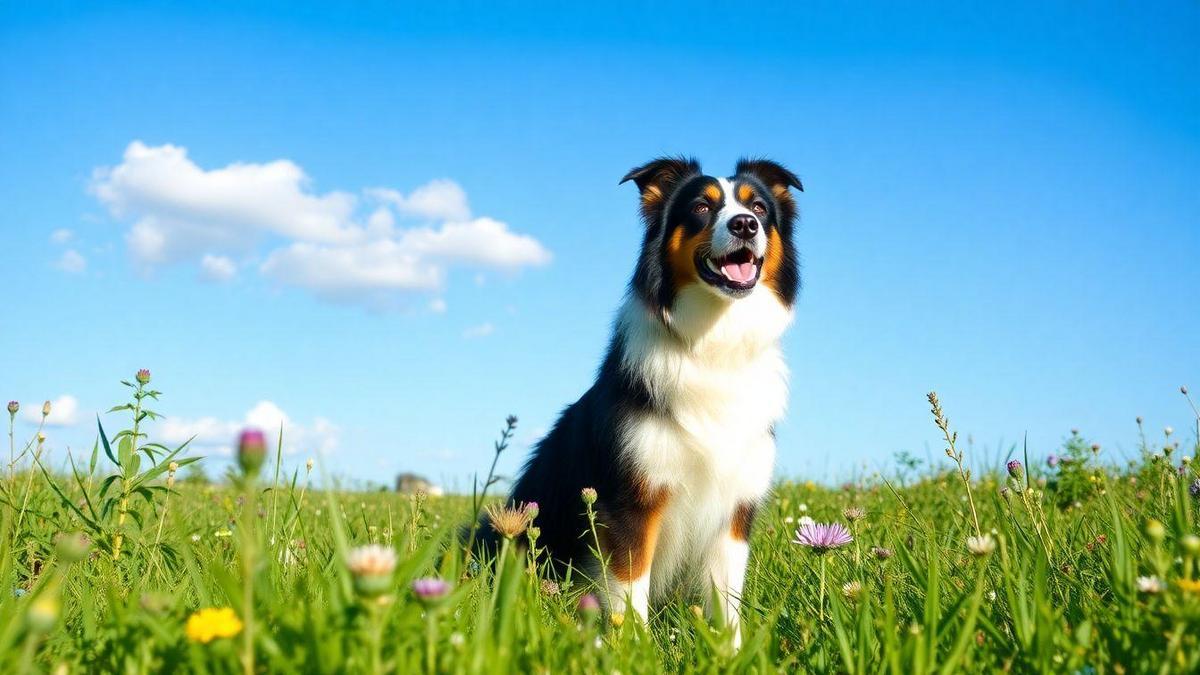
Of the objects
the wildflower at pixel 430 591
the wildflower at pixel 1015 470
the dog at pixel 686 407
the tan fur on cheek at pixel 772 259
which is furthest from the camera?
the tan fur on cheek at pixel 772 259

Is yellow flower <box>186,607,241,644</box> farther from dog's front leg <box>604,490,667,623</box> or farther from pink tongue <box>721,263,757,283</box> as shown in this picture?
pink tongue <box>721,263,757,283</box>

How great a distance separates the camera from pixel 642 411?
426cm

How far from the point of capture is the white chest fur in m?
4.25

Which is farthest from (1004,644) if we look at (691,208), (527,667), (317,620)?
(691,208)

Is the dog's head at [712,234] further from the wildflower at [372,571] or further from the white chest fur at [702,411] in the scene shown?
the wildflower at [372,571]

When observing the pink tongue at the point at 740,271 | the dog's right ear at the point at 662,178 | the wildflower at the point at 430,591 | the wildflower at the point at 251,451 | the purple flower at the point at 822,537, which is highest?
the dog's right ear at the point at 662,178

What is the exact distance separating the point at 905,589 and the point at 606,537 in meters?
1.42

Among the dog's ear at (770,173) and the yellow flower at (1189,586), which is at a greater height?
the dog's ear at (770,173)

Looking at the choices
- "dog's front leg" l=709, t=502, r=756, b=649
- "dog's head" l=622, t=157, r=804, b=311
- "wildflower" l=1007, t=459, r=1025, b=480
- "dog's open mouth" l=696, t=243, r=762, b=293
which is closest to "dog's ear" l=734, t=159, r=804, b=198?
"dog's head" l=622, t=157, r=804, b=311

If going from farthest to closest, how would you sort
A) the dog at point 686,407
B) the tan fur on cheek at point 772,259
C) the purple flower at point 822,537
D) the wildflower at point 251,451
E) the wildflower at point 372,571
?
the tan fur on cheek at point 772,259 < the dog at point 686,407 < the purple flower at point 822,537 < the wildflower at point 372,571 < the wildflower at point 251,451

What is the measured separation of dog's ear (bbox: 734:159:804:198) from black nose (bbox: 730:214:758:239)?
0.80 m

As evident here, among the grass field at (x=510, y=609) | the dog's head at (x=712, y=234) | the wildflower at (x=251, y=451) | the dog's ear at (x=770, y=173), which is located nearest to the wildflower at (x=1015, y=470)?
the grass field at (x=510, y=609)

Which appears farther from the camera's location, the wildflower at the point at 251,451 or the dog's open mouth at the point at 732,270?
the dog's open mouth at the point at 732,270

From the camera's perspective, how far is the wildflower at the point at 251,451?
125 cm
